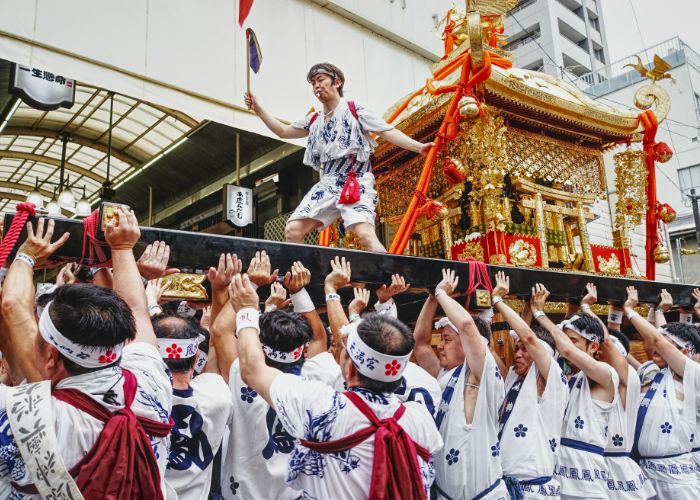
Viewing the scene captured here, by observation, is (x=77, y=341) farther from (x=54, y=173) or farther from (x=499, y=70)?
(x=54, y=173)

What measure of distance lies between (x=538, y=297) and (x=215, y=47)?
16.5 feet

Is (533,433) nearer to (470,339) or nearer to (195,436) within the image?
(470,339)

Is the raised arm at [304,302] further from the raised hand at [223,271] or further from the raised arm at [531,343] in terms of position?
the raised arm at [531,343]

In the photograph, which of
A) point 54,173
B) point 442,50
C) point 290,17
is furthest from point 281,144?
point 54,173

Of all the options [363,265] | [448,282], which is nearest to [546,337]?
[448,282]

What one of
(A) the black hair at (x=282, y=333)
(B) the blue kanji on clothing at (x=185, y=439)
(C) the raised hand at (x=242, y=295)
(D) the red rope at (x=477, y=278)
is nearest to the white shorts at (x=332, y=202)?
(D) the red rope at (x=477, y=278)

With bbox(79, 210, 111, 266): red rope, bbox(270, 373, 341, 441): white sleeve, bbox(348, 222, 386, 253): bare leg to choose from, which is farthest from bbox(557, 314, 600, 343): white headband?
bbox(79, 210, 111, 266): red rope

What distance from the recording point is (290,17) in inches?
302

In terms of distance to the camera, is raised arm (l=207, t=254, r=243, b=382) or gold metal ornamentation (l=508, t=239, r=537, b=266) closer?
raised arm (l=207, t=254, r=243, b=382)

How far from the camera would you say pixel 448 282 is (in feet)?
12.0

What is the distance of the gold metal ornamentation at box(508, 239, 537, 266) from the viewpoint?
6.41m

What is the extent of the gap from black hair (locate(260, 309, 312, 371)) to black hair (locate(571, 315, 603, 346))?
214 cm

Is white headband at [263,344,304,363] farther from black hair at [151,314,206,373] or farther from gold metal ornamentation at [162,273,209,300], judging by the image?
gold metal ornamentation at [162,273,209,300]

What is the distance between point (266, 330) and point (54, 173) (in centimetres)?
1268
